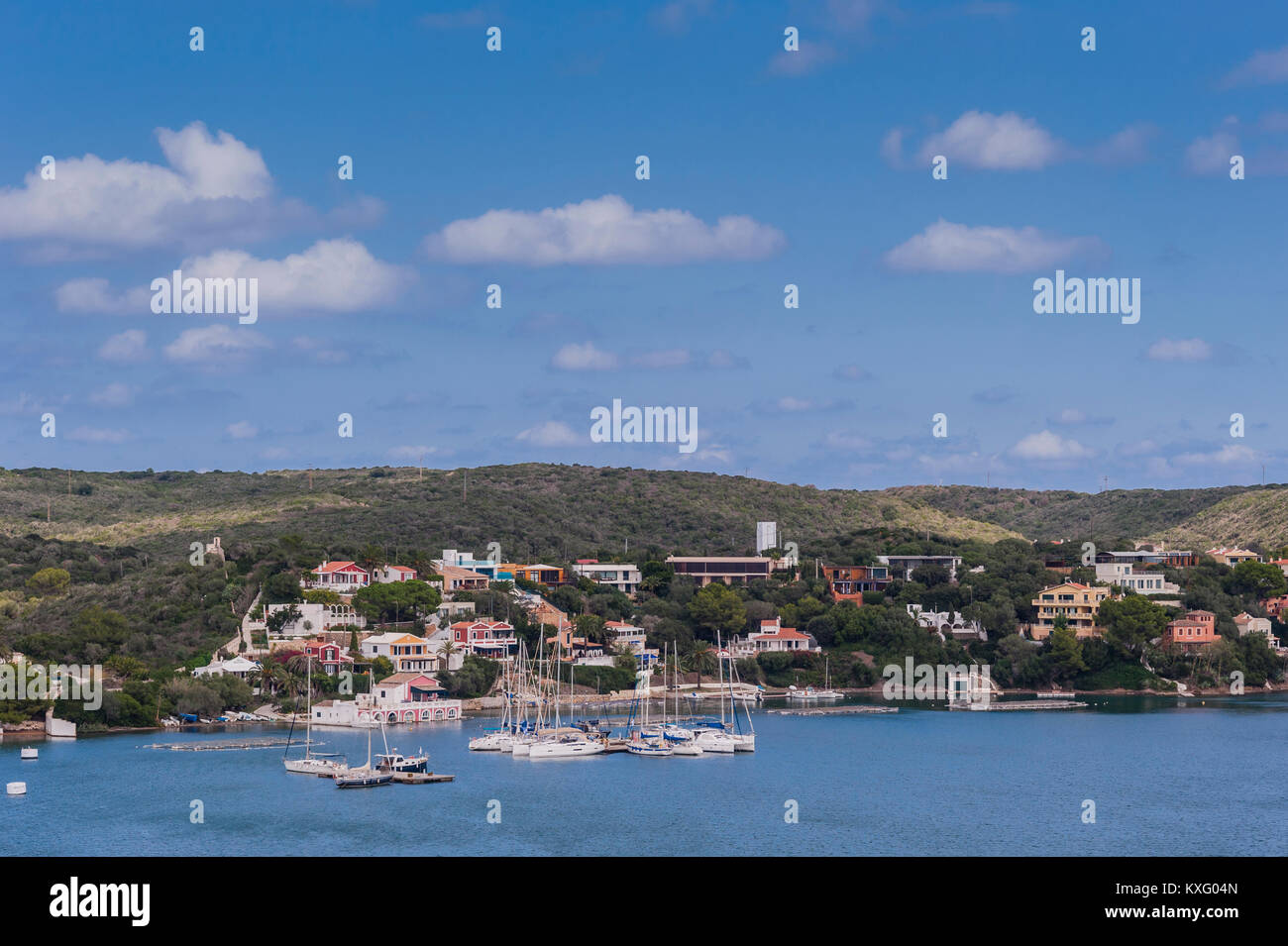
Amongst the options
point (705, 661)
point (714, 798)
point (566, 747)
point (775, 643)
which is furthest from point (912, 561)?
point (714, 798)

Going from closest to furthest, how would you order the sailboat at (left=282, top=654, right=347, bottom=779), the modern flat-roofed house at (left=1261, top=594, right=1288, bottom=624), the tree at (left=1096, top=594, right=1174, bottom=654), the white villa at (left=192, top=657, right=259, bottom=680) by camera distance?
the sailboat at (left=282, top=654, right=347, bottom=779) → the white villa at (left=192, top=657, right=259, bottom=680) → the tree at (left=1096, top=594, right=1174, bottom=654) → the modern flat-roofed house at (left=1261, top=594, right=1288, bottom=624)

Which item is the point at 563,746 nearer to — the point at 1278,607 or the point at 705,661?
the point at 705,661

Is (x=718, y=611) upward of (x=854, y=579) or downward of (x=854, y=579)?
downward

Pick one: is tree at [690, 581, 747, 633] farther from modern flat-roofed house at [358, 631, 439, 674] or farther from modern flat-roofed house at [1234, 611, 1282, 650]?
modern flat-roofed house at [1234, 611, 1282, 650]

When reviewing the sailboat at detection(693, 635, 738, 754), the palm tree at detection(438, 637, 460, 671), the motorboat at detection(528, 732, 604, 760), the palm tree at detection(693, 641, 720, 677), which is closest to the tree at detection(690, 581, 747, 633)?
the palm tree at detection(693, 641, 720, 677)

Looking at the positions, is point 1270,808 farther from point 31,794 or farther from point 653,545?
point 653,545
